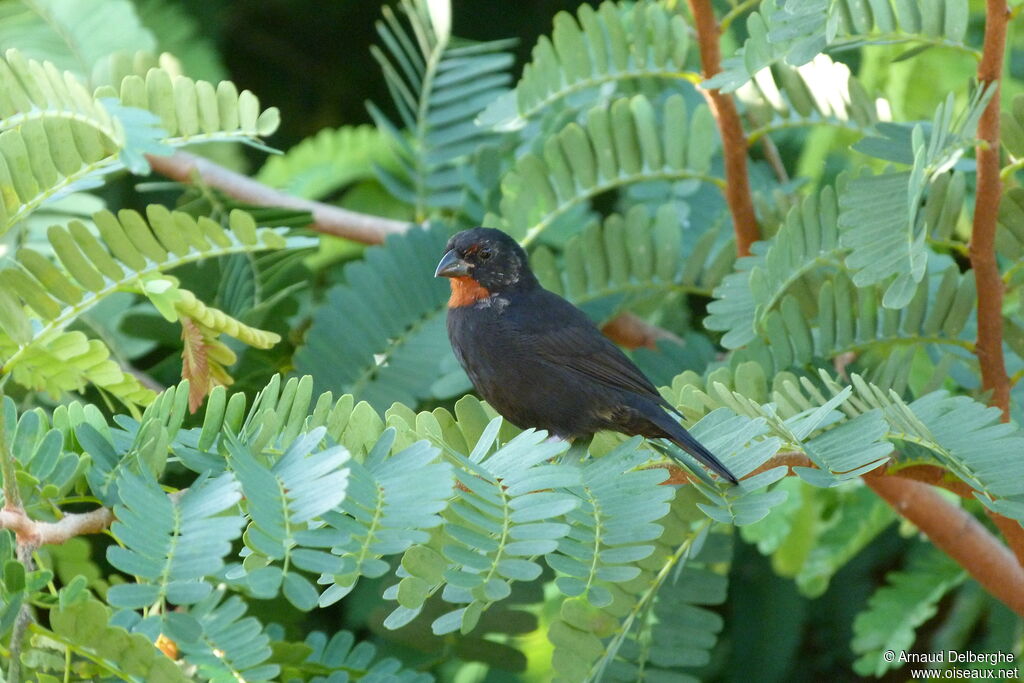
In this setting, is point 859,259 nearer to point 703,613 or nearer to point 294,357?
point 703,613

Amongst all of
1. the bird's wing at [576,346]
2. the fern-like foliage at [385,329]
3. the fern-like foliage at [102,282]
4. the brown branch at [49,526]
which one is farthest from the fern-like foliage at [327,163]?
the brown branch at [49,526]

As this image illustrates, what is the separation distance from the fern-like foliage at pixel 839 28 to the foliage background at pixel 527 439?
4 cm

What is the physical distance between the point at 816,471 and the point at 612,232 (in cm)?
123

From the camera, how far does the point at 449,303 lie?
296 centimetres

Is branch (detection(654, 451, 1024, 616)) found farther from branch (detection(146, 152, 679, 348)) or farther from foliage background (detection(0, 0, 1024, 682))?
branch (detection(146, 152, 679, 348))

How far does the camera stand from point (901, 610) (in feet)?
9.64

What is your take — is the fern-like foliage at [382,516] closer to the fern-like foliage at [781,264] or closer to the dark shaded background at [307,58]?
the fern-like foliage at [781,264]

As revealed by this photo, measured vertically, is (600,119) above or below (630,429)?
above

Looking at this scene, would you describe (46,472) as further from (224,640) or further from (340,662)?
(340,662)

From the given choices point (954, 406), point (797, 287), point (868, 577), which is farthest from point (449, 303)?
point (868, 577)

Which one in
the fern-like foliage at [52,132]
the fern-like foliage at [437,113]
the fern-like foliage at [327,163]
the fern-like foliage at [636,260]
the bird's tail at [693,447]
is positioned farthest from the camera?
the fern-like foliage at [327,163]

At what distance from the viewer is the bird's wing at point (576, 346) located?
8.79 ft

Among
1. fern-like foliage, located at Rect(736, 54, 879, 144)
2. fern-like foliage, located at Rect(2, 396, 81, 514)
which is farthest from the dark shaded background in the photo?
fern-like foliage, located at Rect(2, 396, 81, 514)

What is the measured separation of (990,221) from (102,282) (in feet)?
5.38
